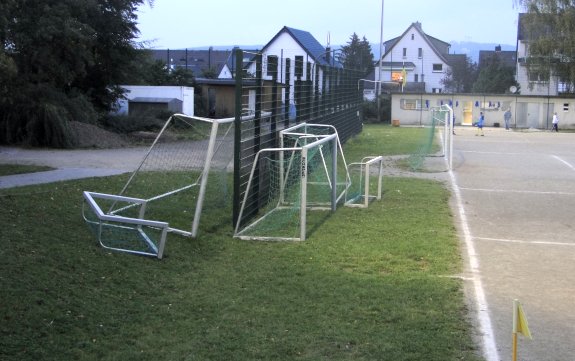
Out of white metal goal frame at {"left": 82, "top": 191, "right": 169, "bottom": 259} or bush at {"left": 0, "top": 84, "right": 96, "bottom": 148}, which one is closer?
white metal goal frame at {"left": 82, "top": 191, "right": 169, "bottom": 259}

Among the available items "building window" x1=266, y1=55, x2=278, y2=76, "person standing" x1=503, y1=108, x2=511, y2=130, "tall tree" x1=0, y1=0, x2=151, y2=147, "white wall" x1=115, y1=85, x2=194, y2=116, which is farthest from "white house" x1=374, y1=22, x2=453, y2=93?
"building window" x1=266, y1=55, x2=278, y2=76

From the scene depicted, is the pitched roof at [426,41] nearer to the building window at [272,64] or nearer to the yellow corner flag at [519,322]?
the building window at [272,64]

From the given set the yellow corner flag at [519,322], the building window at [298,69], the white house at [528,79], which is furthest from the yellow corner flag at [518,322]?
the white house at [528,79]

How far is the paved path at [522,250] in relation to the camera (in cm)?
637

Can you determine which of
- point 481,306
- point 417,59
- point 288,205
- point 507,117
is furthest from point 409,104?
point 481,306

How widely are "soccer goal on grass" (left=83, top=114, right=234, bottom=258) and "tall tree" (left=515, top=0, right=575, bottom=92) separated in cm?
4707

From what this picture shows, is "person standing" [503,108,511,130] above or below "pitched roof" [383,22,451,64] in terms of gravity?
below

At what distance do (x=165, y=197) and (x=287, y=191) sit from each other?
8.59 ft

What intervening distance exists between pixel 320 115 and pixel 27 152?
345 inches

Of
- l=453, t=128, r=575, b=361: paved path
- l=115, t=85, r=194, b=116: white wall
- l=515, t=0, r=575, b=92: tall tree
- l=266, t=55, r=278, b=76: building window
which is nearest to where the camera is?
l=453, t=128, r=575, b=361: paved path

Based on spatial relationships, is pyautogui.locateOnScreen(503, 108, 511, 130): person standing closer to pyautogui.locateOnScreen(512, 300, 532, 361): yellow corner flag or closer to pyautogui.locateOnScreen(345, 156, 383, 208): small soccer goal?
pyautogui.locateOnScreen(345, 156, 383, 208): small soccer goal

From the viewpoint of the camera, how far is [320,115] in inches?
858

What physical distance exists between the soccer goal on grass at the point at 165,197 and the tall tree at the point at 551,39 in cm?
4707

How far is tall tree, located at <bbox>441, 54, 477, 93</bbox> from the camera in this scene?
99.9 metres
